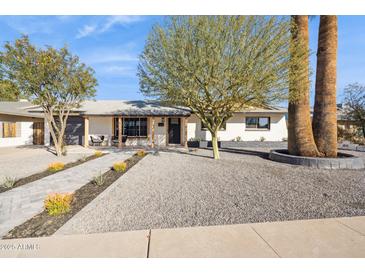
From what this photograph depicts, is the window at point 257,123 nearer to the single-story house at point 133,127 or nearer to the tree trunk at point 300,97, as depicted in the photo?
the single-story house at point 133,127

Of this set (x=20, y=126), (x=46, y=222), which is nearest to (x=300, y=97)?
(x=46, y=222)

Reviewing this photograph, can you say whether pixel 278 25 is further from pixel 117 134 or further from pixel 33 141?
pixel 33 141

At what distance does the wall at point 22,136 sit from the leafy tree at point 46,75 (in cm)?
784

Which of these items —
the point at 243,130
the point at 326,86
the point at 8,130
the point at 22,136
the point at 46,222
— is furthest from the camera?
the point at 243,130

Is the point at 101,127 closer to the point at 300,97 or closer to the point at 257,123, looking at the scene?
the point at 257,123

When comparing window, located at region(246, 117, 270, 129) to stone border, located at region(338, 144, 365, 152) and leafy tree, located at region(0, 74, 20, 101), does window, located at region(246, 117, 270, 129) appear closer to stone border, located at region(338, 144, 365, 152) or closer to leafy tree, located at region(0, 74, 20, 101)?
stone border, located at region(338, 144, 365, 152)

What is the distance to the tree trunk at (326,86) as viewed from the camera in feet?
26.6

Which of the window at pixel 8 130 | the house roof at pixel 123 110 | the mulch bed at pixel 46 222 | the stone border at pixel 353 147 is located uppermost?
the house roof at pixel 123 110

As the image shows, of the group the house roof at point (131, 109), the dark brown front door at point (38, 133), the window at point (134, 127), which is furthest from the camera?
the dark brown front door at point (38, 133)

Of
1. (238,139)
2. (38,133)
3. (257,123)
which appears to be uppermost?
(257,123)

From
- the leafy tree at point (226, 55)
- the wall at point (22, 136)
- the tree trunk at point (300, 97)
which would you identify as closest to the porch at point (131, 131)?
the wall at point (22, 136)

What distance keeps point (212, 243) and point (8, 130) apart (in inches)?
785

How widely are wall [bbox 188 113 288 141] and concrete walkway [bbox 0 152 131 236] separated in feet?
34.0

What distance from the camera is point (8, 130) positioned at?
49.3 feet
